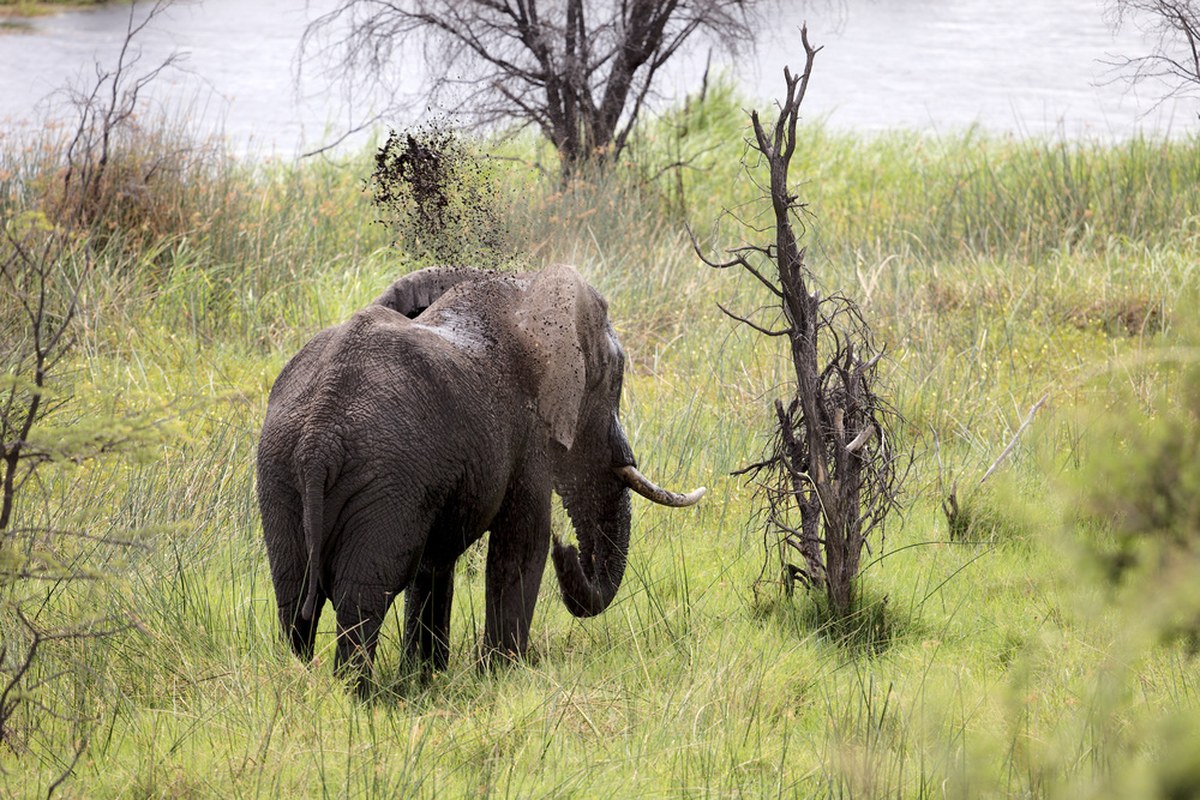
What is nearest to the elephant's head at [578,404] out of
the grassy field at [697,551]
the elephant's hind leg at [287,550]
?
the grassy field at [697,551]

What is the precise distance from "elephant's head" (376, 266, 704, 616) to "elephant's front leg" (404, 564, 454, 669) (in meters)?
0.33

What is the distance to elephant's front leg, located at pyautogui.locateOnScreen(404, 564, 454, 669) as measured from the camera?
13.1 feet

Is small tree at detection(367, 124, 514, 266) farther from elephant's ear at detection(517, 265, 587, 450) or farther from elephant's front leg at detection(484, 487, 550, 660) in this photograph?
elephant's front leg at detection(484, 487, 550, 660)

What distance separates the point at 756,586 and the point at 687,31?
24.5ft

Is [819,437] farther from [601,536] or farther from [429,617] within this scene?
[429,617]

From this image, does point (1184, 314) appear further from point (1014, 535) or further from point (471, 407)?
point (1014, 535)

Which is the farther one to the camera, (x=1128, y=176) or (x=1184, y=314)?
(x=1128, y=176)

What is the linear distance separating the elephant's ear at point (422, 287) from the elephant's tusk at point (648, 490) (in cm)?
74

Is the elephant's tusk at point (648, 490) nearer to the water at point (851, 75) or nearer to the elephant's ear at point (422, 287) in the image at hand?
the elephant's ear at point (422, 287)

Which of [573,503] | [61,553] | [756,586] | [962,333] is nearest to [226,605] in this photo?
[61,553]

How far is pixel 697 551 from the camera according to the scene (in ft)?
17.6

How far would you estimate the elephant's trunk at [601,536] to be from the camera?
14.1 feet

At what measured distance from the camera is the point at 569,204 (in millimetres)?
9766

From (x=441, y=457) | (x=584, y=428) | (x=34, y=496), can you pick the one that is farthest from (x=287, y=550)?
(x=34, y=496)
